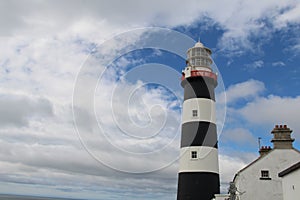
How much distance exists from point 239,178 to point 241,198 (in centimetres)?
113

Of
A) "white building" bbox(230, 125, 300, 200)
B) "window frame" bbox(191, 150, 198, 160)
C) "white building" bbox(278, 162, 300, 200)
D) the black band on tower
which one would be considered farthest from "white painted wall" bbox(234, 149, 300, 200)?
the black band on tower

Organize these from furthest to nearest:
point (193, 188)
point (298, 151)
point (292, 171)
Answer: point (193, 188) → point (298, 151) → point (292, 171)

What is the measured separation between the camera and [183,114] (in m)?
26.0

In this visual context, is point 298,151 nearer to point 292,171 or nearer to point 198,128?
point 292,171

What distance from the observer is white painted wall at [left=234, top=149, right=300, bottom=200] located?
18484 millimetres

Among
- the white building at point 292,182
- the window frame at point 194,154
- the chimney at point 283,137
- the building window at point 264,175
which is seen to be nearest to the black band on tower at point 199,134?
the window frame at point 194,154

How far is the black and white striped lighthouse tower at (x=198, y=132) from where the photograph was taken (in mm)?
23531

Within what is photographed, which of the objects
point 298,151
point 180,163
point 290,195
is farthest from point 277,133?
point 180,163

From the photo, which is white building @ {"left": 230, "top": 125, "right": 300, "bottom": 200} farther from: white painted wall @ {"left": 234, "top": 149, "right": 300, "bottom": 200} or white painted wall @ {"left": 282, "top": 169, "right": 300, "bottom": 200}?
white painted wall @ {"left": 282, "top": 169, "right": 300, "bottom": 200}

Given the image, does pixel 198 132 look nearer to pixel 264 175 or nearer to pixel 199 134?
pixel 199 134

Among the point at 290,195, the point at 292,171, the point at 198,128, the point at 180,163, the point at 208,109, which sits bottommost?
the point at 290,195

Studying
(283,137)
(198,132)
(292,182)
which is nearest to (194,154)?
(198,132)

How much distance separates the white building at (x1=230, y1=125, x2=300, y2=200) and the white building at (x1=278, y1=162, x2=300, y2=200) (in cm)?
409

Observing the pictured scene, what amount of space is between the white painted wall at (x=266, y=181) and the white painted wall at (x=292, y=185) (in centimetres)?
410
